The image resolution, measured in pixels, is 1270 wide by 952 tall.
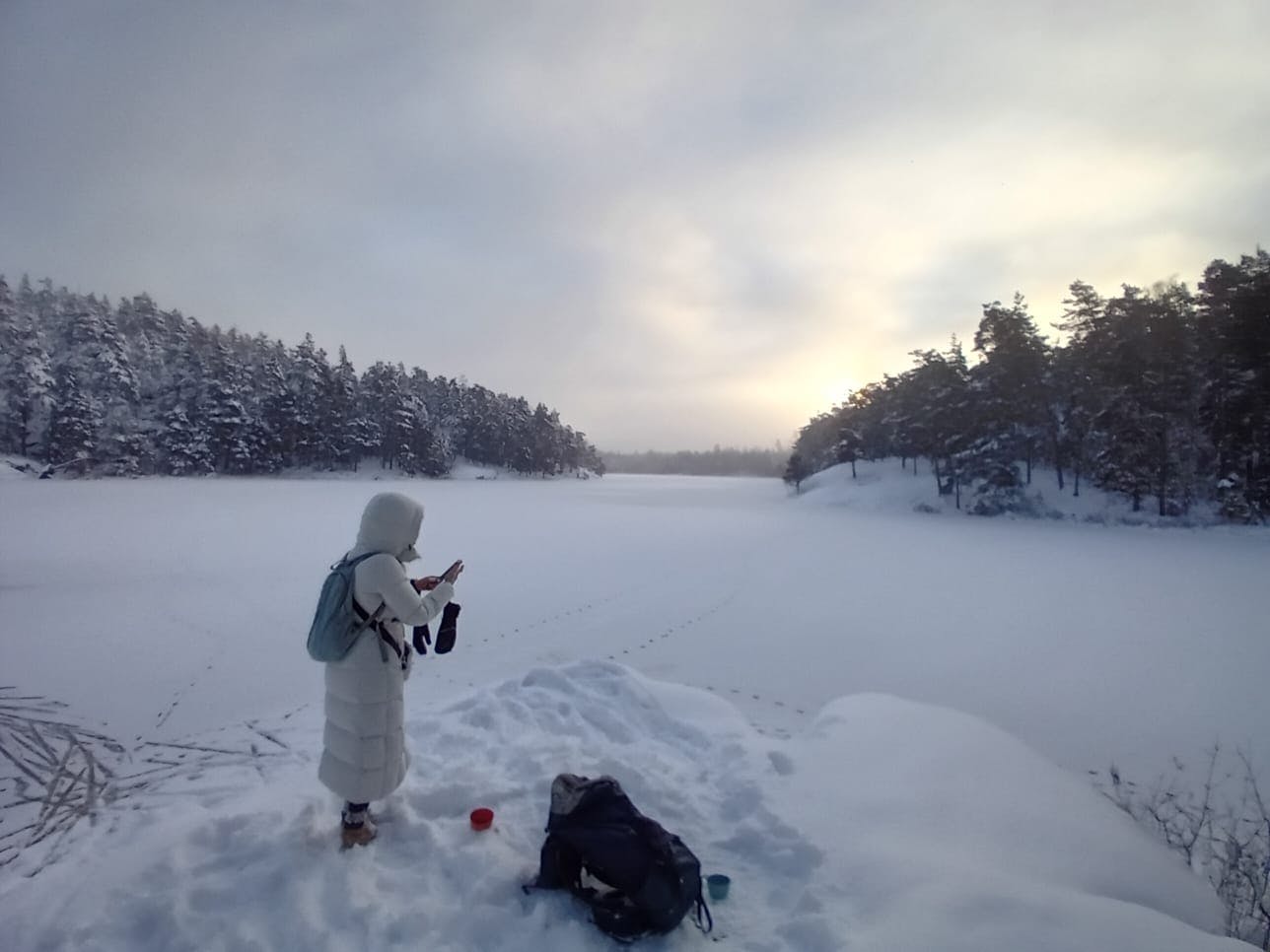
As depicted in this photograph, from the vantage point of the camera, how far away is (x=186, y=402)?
4359 centimetres

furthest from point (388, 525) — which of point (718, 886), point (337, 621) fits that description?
point (718, 886)

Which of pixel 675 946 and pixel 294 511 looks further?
pixel 294 511

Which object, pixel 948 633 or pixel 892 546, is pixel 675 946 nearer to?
pixel 948 633

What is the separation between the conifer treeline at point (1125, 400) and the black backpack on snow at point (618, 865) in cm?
3054

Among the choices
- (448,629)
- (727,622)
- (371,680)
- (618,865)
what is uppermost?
(448,629)

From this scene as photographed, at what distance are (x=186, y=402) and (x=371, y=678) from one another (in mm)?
52234

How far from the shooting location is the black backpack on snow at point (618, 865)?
2.46m

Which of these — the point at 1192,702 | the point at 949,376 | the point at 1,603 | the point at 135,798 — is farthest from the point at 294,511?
the point at 949,376

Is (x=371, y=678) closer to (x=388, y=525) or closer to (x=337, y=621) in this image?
(x=337, y=621)

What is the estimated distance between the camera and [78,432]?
35656 millimetres

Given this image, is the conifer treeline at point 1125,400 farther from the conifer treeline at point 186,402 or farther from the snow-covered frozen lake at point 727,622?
the conifer treeline at point 186,402

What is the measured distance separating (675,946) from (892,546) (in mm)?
17979

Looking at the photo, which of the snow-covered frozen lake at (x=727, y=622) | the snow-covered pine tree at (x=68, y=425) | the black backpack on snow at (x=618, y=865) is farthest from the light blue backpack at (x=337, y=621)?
the snow-covered pine tree at (x=68, y=425)

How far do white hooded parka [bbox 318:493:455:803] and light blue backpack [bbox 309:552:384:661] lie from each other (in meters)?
0.04
